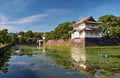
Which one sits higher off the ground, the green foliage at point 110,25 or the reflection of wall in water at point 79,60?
the green foliage at point 110,25

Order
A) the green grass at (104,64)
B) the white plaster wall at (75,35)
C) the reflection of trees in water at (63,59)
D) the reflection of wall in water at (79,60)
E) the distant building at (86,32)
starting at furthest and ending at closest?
the white plaster wall at (75,35) < the distant building at (86,32) < the reflection of trees in water at (63,59) < the reflection of wall in water at (79,60) < the green grass at (104,64)

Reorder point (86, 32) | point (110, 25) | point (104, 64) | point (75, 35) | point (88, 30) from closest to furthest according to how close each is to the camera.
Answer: point (104, 64)
point (110, 25)
point (88, 30)
point (86, 32)
point (75, 35)

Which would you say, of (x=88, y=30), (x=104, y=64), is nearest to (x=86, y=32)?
(x=88, y=30)

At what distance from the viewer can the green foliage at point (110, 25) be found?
48156 millimetres

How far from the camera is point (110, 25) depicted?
51.8 m

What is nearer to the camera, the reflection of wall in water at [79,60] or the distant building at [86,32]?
the reflection of wall in water at [79,60]

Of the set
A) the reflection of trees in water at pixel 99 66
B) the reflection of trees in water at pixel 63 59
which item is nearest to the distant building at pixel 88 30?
the reflection of trees in water at pixel 63 59

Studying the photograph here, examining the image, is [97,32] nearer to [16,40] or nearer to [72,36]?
[72,36]

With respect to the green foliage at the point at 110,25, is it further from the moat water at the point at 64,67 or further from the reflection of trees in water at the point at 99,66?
the reflection of trees in water at the point at 99,66

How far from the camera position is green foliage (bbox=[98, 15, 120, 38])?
48.2 meters

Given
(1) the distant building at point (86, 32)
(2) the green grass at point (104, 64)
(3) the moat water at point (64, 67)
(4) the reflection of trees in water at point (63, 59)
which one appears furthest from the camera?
(1) the distant building at point (86, 32)

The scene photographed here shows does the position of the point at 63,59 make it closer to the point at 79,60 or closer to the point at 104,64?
the point at 79,60

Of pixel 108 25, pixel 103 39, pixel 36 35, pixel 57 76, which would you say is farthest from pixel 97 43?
pixel 36 35

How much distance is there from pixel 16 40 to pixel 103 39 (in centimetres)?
8263
